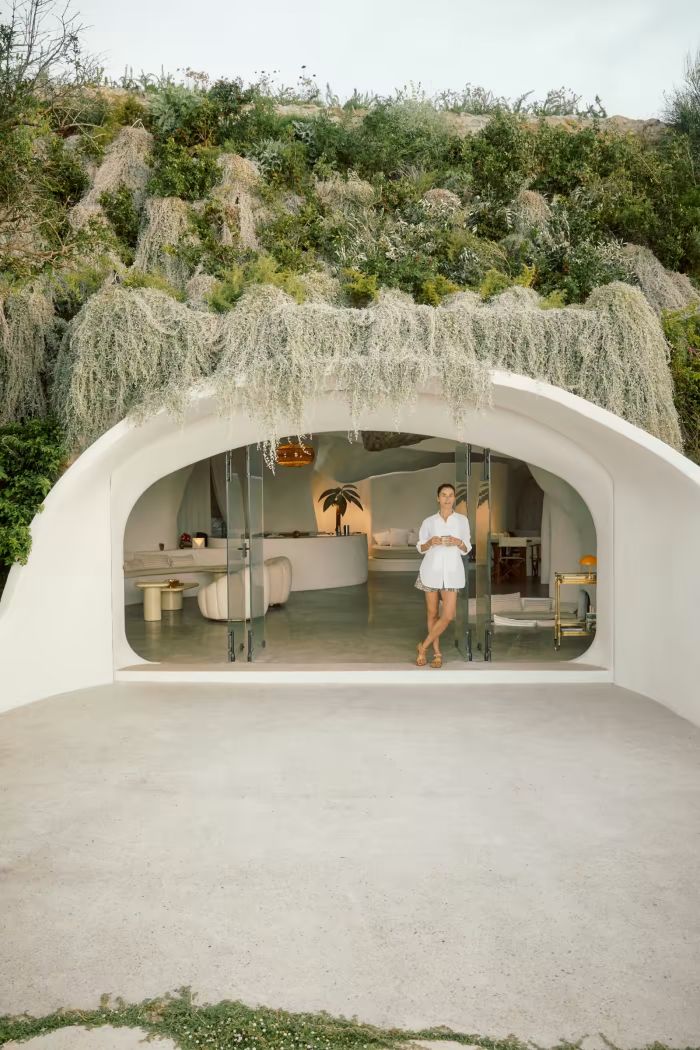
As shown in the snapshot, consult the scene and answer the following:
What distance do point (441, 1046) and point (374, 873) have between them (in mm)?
1129

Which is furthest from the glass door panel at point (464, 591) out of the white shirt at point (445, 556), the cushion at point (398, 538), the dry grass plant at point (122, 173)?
the cushion at point (398, 538)

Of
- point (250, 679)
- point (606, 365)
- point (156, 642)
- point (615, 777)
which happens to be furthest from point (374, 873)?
point (156, 642)

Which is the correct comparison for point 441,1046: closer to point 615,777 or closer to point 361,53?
point 615,777

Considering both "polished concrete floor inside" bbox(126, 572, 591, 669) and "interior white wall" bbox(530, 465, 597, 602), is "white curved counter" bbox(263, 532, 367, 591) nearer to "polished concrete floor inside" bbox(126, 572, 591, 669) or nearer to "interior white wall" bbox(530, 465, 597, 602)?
"polished concrete floor inside" bbox(126, 572, 591, 669)

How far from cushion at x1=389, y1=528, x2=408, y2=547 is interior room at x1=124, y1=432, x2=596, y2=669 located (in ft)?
0.10

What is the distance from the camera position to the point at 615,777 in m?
4.77

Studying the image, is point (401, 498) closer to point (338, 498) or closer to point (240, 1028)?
point (338, 498)

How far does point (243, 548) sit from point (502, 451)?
267 centimetres

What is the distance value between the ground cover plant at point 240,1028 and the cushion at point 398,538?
16.0m

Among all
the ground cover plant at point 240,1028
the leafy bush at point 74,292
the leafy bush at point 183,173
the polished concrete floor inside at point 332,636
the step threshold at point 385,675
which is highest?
the leafy bush at point 183,173

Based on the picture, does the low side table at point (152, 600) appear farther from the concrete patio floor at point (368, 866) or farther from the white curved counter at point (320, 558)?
the concrete patio floor at point (368, 866)

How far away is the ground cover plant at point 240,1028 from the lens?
240 cm

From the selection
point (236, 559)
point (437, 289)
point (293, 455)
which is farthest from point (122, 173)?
point (236, 559)

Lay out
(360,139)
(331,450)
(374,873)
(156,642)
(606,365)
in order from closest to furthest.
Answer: (374,873) < (606,365) < (156,642) < (360,139) < (331,450)
